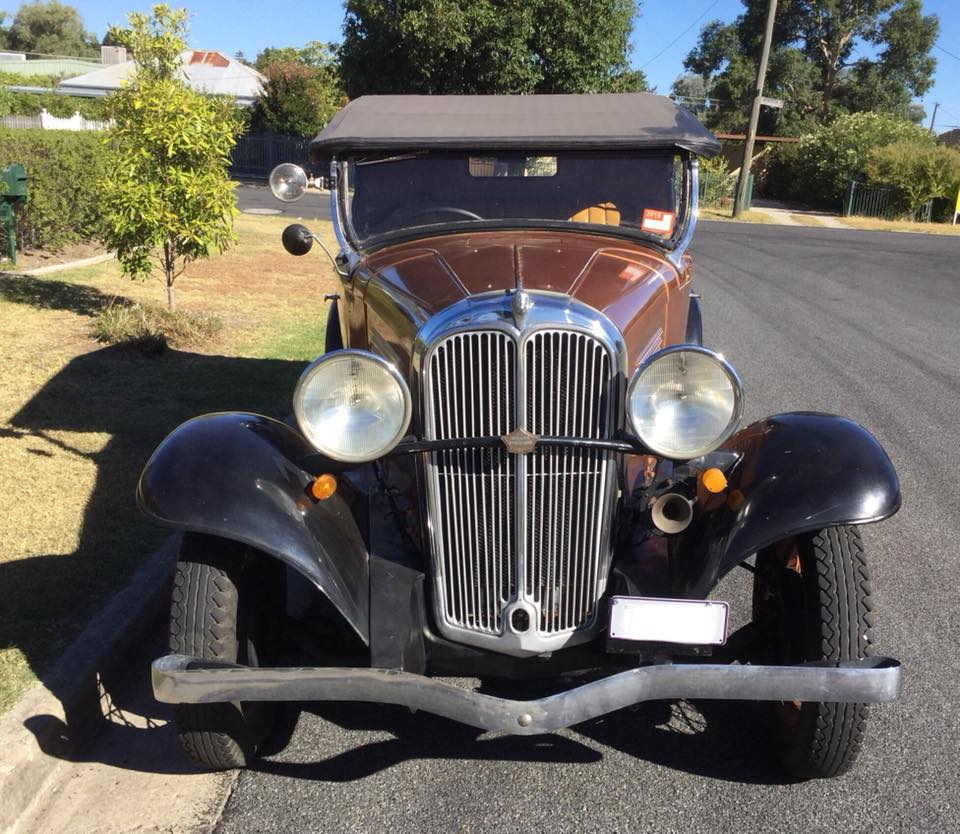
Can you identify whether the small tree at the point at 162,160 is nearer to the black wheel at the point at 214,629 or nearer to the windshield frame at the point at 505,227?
the windshield frame at the point at 505,227

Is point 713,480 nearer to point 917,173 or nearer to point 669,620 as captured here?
point 669,620

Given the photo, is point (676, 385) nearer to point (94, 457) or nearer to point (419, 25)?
point (94, 457)

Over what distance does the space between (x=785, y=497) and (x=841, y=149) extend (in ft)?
110

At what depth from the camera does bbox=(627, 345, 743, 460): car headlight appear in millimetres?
2660

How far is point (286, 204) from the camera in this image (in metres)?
24.7

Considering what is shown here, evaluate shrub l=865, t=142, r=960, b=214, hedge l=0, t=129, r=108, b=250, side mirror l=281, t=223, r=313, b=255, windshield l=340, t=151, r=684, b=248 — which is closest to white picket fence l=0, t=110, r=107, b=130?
hedge l=0, t=129, r=108, b=250

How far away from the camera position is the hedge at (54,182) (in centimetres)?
1116

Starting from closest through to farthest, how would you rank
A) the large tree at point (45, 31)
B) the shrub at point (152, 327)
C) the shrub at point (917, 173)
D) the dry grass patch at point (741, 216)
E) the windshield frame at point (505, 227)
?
1. the windshield frame at point (505, 227)
2. the shrub at point (152, 327)
3. the dry grass patch at point (741, 216)
4. the shrub at point (917, 173)
5. the large tree at point (45, 31)

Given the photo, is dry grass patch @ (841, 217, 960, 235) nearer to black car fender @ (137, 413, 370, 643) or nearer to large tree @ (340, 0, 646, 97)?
large tree @ (340, 0, 646, 97)

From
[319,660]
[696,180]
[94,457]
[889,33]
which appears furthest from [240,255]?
[889,33]

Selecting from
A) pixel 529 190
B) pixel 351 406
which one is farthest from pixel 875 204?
pixel 351 406

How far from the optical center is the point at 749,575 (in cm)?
438

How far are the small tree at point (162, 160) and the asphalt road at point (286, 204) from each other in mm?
11104

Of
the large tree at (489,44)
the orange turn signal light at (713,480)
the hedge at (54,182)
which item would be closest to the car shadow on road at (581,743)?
the orange turn signal light at (713,480)
